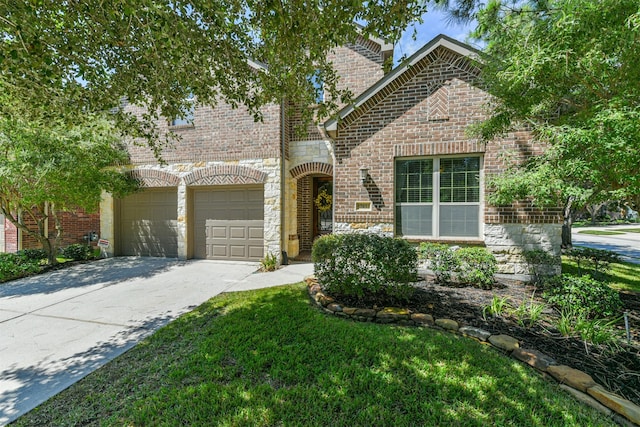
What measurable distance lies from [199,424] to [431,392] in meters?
1.97

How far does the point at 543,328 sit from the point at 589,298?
2.61 feet

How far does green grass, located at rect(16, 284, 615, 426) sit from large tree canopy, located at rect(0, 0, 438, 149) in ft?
11.4

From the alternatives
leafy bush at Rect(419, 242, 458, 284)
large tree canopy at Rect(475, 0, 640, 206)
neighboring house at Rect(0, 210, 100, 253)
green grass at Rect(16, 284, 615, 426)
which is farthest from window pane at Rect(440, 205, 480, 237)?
neighboring house at Rect(0, 210, 100, 253)

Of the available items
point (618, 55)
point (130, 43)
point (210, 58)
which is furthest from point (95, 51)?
point (618, 55)

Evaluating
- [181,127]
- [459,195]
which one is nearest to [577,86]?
[459,195]

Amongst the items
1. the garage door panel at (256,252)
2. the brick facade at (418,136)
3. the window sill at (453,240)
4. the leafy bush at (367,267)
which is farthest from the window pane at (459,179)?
the garage door panel at (256,252)

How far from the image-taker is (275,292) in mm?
5328

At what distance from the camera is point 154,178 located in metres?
8.91

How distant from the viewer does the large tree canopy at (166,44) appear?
3.11 metres

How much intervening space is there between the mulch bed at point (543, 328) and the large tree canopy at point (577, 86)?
5.90ft

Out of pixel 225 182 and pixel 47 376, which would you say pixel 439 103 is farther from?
pixel 47 376

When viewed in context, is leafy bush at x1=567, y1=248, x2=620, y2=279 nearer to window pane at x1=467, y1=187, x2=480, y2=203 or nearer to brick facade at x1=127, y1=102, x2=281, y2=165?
window pane at x1=467, y1=187, x2=480, y2=203

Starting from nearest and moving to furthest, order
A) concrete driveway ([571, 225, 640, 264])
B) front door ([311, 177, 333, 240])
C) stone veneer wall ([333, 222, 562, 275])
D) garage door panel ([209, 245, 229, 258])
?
stone veneer wall ([333, 222, 562, 275]) < garage door panel ([209, 245, 229, 258]) < concrete driveway ([571, 225, 640, 264]) < front door ([311, 177, 333, 240])

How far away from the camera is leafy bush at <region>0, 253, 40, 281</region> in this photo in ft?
21.4
